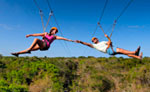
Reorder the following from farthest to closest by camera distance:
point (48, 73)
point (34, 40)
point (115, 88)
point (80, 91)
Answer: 1. point (115, 88)
2. point (48, 73)
3. point (80, 91)
4. point (34, 40)

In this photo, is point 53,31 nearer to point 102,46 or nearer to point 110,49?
point 102,46

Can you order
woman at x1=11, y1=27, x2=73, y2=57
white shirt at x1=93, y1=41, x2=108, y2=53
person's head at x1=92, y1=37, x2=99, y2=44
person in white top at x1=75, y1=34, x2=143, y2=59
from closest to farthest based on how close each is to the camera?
woman at x1=11, y1=27, x2=73, y2=57 → person in white top at x1=75, y1=34, x2=143, y2=59 → white shirt at x1=93, y1=41, x2=108, y2=53 → person's head at x1=92, y1=37, x2=99, y2=44

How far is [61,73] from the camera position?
12.1 m

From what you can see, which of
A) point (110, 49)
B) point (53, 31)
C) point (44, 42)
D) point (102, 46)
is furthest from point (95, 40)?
point (44, 42)

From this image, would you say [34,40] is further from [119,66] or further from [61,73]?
[119,66]

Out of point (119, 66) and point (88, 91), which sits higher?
point (119, 66)

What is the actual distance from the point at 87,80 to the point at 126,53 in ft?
23.2

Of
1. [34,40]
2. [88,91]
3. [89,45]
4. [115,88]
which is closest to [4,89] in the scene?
[34,40]

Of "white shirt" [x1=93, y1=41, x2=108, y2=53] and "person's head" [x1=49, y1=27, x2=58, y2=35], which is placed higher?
"person's head" [x1=49, y1=27, x2=58, y2=35]

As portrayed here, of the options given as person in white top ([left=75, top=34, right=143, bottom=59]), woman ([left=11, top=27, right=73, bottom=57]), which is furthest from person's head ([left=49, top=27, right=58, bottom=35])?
person in white top ([left=75, top=34, right=143, bottom=59])

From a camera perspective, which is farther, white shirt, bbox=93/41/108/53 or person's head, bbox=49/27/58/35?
white shirt, bbox=93/41/108/53

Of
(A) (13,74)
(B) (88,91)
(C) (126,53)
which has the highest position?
(C) (126,53)

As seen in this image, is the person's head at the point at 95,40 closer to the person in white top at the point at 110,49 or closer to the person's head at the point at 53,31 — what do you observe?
the person in white top at the point at 110,49

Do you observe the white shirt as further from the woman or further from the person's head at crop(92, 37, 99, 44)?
the woman
